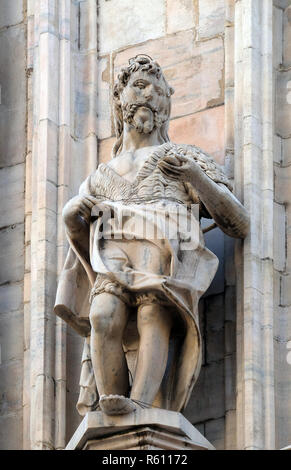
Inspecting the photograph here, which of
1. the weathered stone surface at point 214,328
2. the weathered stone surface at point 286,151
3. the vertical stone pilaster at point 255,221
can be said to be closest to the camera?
the vertical stone pilaster at point 255,221

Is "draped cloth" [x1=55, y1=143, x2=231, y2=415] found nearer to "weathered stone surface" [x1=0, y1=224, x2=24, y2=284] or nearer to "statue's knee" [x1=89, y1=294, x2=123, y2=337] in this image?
"statue's knee" [x1=89, y1=294, x2=123, y2=337]

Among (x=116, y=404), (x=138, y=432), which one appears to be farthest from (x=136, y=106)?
(x=138, y=432)

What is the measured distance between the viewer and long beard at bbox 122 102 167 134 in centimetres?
A: 1456

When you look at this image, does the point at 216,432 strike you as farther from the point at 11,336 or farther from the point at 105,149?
the point at 105,149

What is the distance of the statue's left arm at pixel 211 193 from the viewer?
14.2 meters

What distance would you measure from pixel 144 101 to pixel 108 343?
148 centimetres

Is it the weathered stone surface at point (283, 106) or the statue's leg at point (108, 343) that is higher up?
the weathered stone surface at point (283, 106)

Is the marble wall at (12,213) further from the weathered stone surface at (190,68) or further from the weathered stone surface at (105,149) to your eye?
the weathered stone surface at (190,68)

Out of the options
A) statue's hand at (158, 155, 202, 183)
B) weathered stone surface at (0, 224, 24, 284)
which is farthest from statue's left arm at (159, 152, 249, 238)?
weathered stone surface at (0, 224, 24, 284)

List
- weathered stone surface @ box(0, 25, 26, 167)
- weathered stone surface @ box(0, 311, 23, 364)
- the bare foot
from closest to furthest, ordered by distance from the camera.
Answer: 1. the bare foot
2. weathered stone surface @ box(0, 311, 23, 364)
3. weathered stone surface @ box(0, 25, 26, 167)

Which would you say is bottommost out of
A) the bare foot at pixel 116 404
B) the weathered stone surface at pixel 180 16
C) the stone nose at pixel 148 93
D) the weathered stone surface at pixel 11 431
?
the bare foot at pixel 116 404

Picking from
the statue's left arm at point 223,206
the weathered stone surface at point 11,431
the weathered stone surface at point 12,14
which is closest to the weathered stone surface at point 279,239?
the statue's left arm at point 223,206

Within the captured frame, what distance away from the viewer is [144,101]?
47.7 feet

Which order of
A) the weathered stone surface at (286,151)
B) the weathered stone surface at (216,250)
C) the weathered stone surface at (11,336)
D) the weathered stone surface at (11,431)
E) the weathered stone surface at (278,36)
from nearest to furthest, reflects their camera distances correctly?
the weathered stone surface at (216,250), the weathered stone surface at (11,431), the weathered stone surface at (286,151), the weathered stone surface at (11,336), the weathered stone surface at (278,36)
